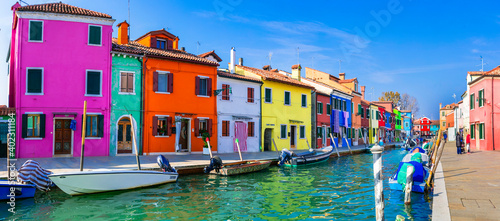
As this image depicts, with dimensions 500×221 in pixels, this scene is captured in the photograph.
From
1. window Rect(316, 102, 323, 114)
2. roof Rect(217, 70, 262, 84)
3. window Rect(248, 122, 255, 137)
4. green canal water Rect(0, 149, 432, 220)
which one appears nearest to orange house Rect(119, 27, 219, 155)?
roof Rect(217, 70, 262, 84)

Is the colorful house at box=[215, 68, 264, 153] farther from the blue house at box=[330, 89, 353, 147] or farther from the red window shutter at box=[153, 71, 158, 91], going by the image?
the blue house at box=[330, 89, 353, 147]

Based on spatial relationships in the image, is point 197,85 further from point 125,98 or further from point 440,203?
point 440,203

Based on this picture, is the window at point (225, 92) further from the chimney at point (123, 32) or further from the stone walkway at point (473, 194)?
the stone walkway at point (473, 194)

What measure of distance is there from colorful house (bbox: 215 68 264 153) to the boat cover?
12864 millimetres

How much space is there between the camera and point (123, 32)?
21.5 m

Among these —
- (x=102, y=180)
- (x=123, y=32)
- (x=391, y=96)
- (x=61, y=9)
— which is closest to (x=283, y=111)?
(x=123, y=32)

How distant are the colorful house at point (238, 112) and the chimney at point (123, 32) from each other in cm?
619

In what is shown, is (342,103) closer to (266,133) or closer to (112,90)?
(266,133)

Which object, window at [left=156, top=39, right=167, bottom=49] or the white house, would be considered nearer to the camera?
window at [left=156, top=39, right=167, bottom=49]

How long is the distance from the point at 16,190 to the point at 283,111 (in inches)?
836

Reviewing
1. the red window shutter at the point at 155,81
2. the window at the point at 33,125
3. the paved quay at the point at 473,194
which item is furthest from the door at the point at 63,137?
the paved quay at the point at 473,194

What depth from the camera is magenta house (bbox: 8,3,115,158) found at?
17.9m

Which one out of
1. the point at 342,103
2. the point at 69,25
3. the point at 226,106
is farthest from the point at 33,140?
the point at 342,103

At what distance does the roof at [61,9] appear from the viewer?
18.2 m
